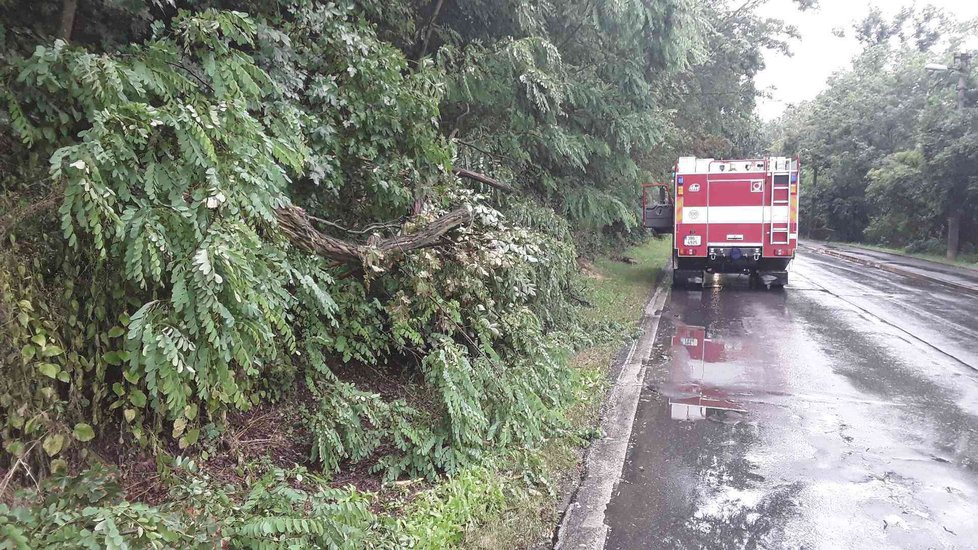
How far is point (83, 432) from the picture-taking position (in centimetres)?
328

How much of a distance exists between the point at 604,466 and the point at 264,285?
10.7 feet

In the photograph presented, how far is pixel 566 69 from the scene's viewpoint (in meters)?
9.98

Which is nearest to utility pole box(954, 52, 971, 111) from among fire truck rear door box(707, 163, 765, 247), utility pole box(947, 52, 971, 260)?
utility pole box(947, 52, 971, 260)

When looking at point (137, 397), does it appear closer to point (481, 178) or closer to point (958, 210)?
point (481, 178)

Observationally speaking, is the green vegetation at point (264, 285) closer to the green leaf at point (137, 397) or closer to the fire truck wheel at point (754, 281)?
the green leaf at point (137, 397)

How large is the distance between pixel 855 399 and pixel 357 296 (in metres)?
5.50

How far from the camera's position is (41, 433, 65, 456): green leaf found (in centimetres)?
306

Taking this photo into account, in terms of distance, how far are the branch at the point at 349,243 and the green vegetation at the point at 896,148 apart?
80.5 ft

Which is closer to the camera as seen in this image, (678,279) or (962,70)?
(678,279)

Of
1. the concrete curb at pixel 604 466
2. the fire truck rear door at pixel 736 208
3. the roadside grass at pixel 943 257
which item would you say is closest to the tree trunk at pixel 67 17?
the concrete curb at pixel 604 466

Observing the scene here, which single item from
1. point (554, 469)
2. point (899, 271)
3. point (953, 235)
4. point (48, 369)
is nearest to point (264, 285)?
point (48, 369)

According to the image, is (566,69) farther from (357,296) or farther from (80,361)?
(80,361)

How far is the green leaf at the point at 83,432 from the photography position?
323 cm

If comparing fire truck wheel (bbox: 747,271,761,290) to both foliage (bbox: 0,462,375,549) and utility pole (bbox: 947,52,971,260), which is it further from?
foliage (bbox: 0,462,375,549)
